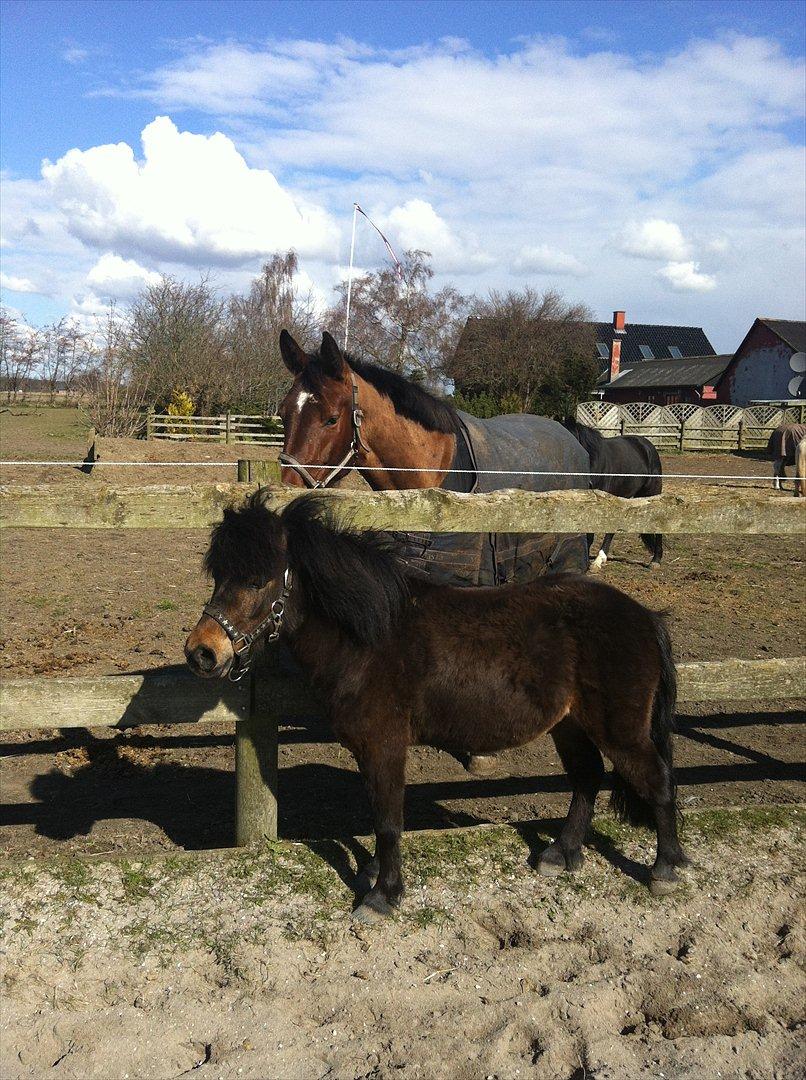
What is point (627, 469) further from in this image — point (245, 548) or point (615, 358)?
point (615, 358)

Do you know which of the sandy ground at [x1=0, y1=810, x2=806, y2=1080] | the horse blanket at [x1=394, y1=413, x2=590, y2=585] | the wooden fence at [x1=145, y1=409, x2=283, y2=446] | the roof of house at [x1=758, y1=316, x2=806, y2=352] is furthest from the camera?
the roof of house at [x1=758, y1=316, x2=806, y2=352]

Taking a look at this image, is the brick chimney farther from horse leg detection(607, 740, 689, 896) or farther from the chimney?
horse leg detection(607, 740, 689, 896)

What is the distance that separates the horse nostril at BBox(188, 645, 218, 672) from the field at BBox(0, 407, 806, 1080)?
997mm

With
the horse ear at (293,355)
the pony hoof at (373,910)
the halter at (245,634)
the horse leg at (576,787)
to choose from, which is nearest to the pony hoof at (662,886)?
the horse leg at (576,787)

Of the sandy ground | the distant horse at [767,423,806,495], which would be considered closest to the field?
the sandy ground

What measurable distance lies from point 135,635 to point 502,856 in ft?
15.1

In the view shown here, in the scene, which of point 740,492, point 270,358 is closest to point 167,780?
point 740,492

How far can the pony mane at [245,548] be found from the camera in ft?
11.3

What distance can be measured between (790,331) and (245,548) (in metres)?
51.1

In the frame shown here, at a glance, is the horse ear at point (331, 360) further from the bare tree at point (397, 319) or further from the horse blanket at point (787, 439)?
the bare tree at point (397, 319)

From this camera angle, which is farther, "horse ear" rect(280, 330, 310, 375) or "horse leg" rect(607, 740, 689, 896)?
"horse ear" rect(280, 330, 310, 375)

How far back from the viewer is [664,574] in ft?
37.6

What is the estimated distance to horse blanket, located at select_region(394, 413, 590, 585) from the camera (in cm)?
502

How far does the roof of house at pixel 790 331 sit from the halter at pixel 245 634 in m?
49.5
